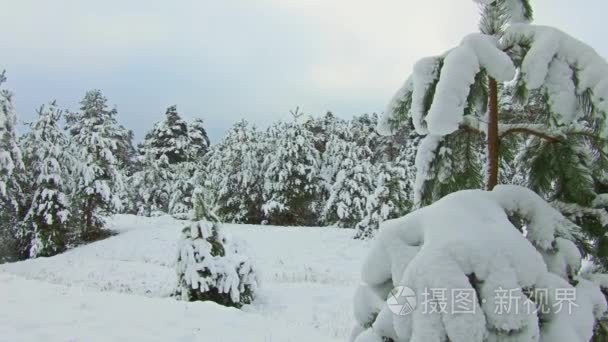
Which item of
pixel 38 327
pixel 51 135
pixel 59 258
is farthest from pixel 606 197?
pixel 51 135

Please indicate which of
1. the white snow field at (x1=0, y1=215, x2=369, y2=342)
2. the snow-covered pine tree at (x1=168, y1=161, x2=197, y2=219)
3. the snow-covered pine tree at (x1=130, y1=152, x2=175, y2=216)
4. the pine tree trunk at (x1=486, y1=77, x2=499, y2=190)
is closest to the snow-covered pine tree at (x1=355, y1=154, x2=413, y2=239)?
the white snow field at (x1=0, y1=215, x2=369, y2=342)

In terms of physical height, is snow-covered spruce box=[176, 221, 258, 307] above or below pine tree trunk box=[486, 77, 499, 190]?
below

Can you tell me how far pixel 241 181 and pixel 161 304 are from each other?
931 inches

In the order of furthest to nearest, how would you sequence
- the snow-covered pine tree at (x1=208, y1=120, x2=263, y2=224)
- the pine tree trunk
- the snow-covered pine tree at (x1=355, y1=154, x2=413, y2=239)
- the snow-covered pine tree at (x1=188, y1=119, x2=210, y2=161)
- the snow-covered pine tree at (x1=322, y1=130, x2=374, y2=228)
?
the snow-covered pine tree at (x1=188, y1=119, x2=210, y2=161) → the snow-covered pine tree at (x1=208, y1=120, x2=263, y2=224) → the snow-covered pine tree at (x1=322, y1=130, x2=374, y2=228) → the snow-covered pine tree at (x1=355, y1=154, x2=413, y2=239) → the pine tree trunk

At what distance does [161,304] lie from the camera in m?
7.56

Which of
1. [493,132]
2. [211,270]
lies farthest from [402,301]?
[211,270]

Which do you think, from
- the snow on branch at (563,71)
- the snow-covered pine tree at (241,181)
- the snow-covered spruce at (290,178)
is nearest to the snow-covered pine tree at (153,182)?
the snow-covered pine tree at (241,181)

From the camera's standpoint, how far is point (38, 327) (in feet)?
19.7

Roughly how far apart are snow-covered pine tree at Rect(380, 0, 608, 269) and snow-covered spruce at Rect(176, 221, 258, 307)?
7.90 m

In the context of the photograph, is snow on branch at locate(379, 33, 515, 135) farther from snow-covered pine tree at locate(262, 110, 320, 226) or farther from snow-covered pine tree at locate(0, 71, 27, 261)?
snow-covered pine tree at locate(262, 110, 320, 226)

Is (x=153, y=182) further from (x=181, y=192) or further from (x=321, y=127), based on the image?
(x=321, y=127)

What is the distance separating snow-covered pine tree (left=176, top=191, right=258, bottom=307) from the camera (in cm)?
959

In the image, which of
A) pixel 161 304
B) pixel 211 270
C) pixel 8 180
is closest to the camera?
pixel 161 304

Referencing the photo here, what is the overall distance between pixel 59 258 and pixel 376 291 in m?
22.3
